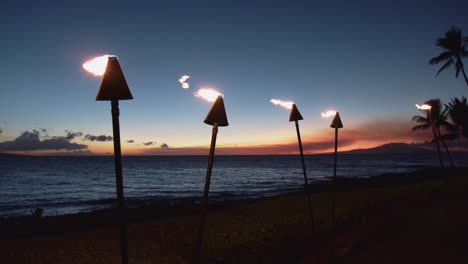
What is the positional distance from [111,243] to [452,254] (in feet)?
31.1

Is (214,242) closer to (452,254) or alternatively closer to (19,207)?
(452,254)

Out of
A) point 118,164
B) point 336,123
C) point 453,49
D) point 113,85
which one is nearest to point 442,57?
point 453,49

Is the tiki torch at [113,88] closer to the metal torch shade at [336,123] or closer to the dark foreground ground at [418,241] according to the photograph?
the dark foreground ground at [418,241]

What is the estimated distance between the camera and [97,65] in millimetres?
4016

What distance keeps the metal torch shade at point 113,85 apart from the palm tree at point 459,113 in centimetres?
3915

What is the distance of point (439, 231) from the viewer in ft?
24.1

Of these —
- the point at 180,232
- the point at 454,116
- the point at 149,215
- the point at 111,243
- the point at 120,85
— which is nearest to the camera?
the point at 120,85

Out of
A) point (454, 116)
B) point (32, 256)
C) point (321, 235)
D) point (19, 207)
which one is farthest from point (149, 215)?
point (454, 116)

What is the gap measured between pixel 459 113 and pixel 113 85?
1552 inches

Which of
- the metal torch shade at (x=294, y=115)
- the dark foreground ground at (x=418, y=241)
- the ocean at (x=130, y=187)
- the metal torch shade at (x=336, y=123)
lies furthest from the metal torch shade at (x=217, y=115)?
the ocean at (x=130, y=187)

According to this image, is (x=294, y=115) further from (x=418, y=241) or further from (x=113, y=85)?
(x=113, y=85)

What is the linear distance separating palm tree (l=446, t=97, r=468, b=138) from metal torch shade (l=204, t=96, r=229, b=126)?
36994 mm

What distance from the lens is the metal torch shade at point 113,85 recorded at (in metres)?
3.97

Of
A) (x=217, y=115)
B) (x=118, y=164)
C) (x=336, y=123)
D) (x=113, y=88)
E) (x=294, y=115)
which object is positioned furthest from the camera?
(x=336, y=123)
